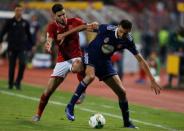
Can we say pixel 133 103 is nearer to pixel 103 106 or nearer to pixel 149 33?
pixel 103 106

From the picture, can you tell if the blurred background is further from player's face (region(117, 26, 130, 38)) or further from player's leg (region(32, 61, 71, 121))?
player's face (region(117, 26, 130, 38))

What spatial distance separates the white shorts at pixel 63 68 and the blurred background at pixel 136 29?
10.5m

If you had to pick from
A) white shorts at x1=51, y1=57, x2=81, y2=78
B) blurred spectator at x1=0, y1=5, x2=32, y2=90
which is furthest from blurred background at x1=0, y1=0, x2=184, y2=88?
white shorts at x1=51, y1=57, x2=81, y2=78

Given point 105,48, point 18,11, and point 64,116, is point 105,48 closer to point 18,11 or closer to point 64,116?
point 64,116

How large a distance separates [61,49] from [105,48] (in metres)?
1.17

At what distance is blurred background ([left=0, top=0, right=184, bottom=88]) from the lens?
29422 millimetres

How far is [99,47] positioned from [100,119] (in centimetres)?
134

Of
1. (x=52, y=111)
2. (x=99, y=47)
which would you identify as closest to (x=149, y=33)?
(x=52, y=111)

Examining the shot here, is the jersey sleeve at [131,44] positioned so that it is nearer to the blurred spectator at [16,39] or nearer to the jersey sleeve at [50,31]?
the jersey sleeve at [50,31]

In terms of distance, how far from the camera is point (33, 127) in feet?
47.5

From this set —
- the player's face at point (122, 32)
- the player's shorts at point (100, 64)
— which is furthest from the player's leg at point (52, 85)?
the player's face at point (122, 32)

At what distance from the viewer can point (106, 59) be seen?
49.4 ft

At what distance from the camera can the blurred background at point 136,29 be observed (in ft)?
96.5

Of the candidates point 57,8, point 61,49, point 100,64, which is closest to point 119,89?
point 100,64
